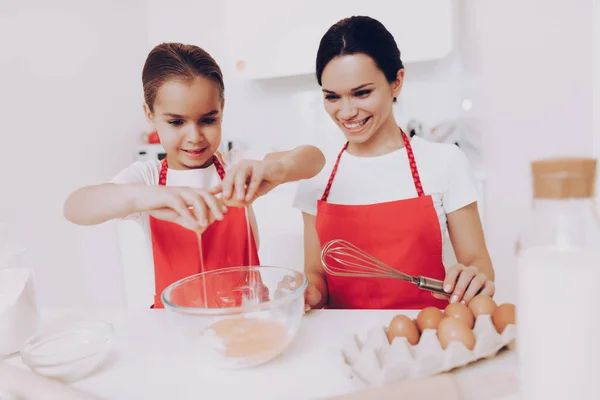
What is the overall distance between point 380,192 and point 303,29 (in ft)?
2.38

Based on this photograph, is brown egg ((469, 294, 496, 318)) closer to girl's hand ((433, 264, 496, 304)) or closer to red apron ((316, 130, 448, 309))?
girl's hand ((433, 264, 496, 304))

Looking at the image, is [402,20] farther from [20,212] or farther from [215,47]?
[20,212]

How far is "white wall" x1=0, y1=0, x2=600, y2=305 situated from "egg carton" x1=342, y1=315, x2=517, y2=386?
93cm

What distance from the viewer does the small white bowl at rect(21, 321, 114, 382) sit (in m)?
0.50

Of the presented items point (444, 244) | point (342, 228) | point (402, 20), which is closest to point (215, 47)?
point (402, 20)

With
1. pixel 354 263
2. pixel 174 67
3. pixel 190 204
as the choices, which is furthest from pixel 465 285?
pixel 174 67

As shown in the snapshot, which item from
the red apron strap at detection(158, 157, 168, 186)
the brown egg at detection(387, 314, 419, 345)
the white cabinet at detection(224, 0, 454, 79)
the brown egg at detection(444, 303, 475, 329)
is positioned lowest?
the brown egg at detection(387, 314, 419, 345)

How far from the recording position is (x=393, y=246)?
3.08 ft

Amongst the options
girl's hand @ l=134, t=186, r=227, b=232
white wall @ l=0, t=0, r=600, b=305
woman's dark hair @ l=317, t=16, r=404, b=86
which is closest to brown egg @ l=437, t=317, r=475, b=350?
girl's hand @ l=134, t=186, r=227, b=232

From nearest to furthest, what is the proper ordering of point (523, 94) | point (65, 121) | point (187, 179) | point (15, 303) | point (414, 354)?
point (414, 354), point (15, 303), point (187, 179), point (65, 121), point (523, 94)

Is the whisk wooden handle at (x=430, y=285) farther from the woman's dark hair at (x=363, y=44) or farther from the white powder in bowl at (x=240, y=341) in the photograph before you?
the woman's dark hair at (x=363, y=44)

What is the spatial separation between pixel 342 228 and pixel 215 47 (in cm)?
90

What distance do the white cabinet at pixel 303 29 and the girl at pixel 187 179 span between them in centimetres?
64

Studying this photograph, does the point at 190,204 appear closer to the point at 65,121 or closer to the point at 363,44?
the point at 363,44
